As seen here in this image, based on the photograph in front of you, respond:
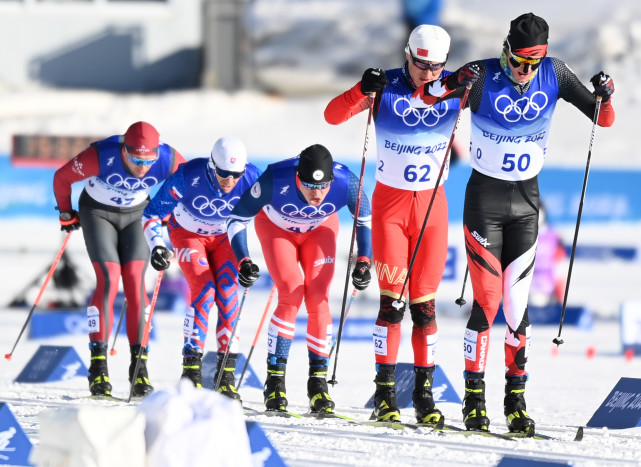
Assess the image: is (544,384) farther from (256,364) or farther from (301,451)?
(301,451)

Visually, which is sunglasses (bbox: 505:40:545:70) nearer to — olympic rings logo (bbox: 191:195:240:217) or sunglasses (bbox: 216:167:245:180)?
sunglasses (bbox: 216:167:245:180)

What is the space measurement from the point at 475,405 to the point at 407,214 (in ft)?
3.64

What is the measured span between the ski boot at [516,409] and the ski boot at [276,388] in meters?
1.35

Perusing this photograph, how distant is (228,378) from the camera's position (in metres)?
7.34

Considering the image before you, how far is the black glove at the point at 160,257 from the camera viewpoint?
7121 mm

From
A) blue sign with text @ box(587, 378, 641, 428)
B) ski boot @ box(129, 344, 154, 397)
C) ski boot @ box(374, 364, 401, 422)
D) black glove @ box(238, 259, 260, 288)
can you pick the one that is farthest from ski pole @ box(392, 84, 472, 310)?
ski boot @ box(129, 344, 154, 397)

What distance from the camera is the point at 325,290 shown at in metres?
6.97

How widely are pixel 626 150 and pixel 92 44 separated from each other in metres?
14.3

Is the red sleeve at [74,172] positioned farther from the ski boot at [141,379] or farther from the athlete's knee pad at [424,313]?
the athlete's knee pad at [424,313]

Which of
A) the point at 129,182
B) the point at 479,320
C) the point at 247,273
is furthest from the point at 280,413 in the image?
the point at 129,182

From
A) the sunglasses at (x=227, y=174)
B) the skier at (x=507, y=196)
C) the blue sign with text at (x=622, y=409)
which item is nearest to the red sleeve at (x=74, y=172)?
the sunglasses at (x=227, y=174)

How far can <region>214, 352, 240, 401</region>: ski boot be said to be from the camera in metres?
7.25

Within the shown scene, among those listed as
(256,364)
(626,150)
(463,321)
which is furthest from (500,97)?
(626,150)

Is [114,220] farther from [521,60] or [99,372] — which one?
[521,60]
